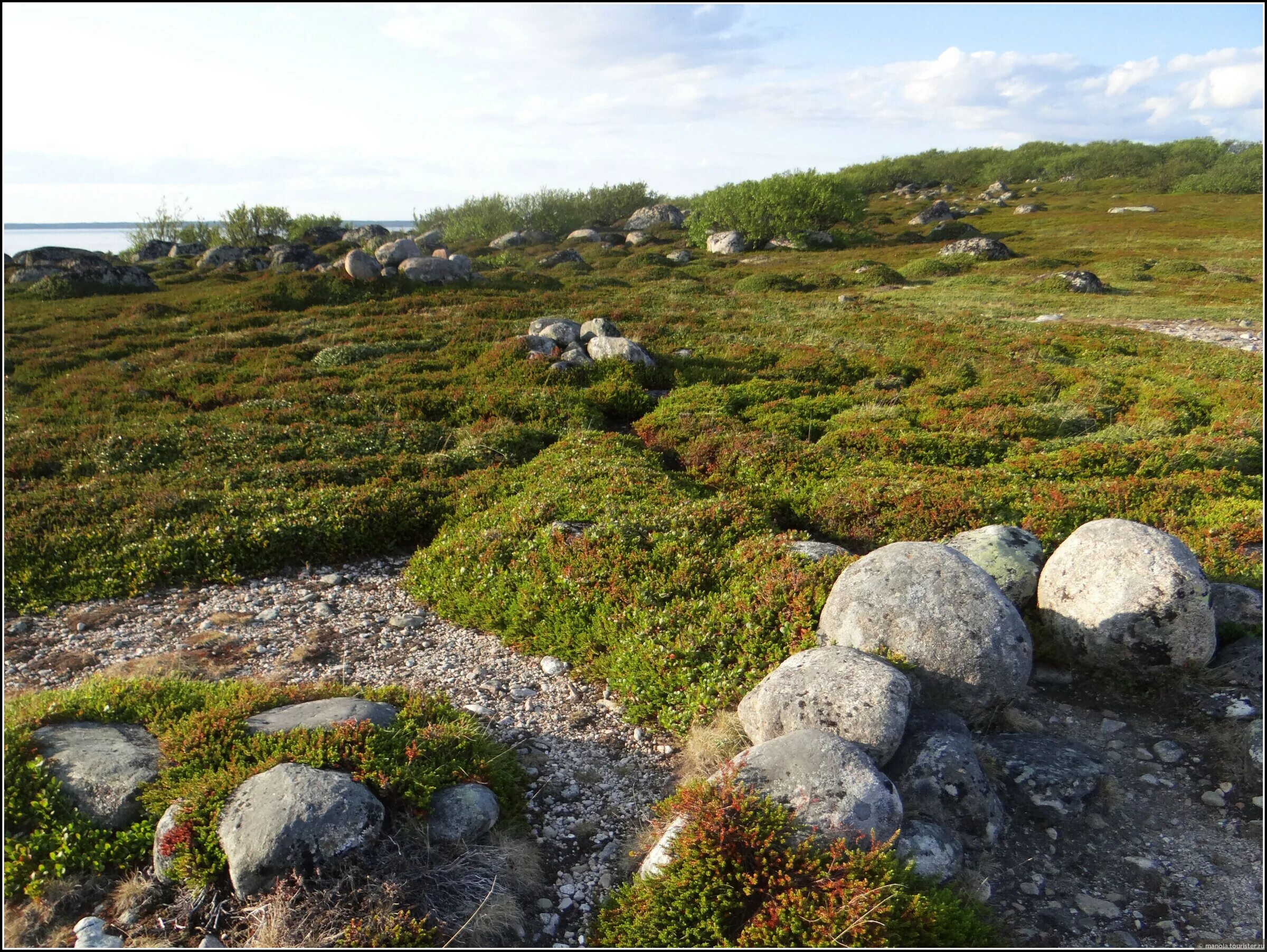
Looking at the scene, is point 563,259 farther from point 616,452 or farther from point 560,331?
point 616,452

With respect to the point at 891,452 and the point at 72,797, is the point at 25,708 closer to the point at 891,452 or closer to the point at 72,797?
the point at 72,797

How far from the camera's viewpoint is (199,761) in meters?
6.39

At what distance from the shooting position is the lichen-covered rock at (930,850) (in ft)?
18.7

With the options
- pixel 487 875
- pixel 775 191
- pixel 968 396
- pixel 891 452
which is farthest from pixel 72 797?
pixel 775 191

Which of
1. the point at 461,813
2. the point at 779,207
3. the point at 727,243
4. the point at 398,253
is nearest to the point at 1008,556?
the point at 461,813

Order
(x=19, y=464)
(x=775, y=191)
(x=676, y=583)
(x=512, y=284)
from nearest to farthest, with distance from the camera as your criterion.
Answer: (x=676, y=583), (x=19, y=464), (x=512, y=284), (x=775, y=191)

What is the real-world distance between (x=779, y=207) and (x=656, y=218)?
25371mm

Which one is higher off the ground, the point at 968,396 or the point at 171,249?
the point at 171,249

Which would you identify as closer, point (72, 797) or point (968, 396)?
point (72, 797)

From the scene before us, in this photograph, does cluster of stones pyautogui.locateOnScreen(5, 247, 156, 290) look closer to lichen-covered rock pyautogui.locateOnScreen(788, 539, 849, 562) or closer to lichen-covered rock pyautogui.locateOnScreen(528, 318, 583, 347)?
lichen-covered rock pyautogui.locateOnScreen(528, 318, 583, 347)

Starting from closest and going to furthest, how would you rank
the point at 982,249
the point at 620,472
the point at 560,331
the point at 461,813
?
the point at 461,813 → the point at 620,472 → the point at 560,331 → the point at 982,249

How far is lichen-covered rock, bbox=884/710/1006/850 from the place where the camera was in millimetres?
6363

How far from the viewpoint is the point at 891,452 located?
631 inches

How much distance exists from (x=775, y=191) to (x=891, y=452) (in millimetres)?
64118
